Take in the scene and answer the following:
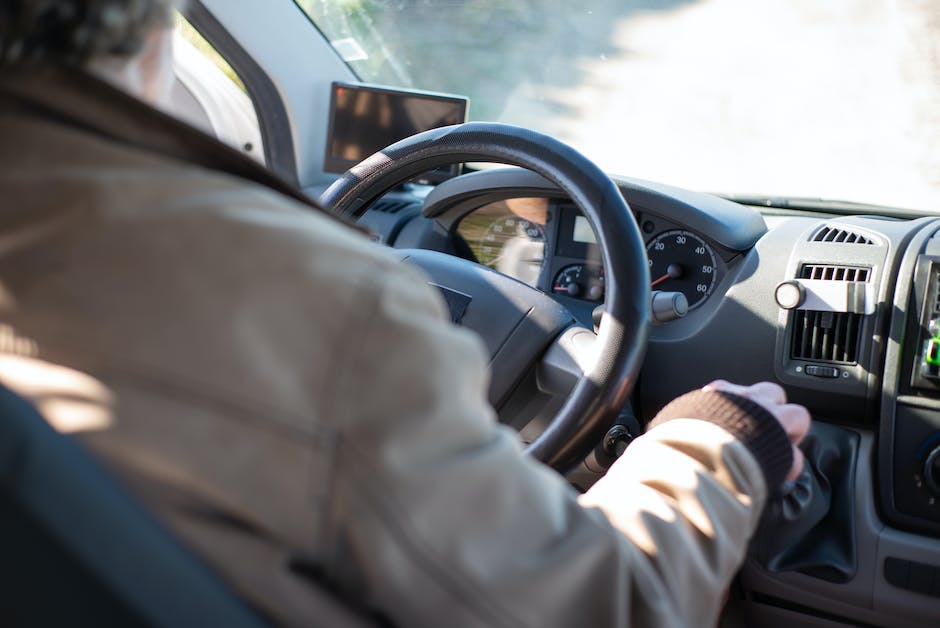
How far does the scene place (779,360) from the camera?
179 centimetres

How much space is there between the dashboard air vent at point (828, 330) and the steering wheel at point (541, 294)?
0.50 metres

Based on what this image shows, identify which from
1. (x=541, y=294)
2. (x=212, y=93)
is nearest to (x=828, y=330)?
(x=541, y=294)

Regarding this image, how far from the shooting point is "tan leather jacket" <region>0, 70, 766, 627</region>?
60 centimetres

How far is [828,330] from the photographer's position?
68.5 inches

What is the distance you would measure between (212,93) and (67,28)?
218 centimetres

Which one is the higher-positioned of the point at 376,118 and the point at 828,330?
the point at 376,118

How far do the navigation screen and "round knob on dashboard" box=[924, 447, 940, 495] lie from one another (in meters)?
1.31

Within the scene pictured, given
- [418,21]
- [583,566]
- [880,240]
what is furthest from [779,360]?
[418,21]

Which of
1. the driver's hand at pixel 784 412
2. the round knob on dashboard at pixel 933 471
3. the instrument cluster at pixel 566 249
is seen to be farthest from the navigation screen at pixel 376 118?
the driver's hand at pixel 784 412

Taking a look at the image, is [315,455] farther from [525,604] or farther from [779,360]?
[779,360]

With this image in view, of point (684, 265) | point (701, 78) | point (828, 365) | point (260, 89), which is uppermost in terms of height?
point (701, 78)

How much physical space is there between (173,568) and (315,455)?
0.11 metres

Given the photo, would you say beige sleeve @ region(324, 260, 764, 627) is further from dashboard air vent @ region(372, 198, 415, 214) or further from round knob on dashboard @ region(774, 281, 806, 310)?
dashboard air vent @ region(372, 198, 415, 214)

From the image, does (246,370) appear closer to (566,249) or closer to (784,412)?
(784,412)
